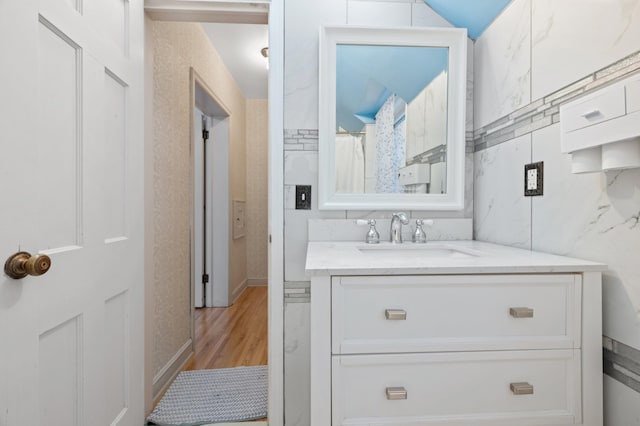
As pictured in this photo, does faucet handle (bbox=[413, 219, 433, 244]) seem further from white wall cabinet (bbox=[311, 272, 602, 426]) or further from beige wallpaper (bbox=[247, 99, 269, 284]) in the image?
beige wallpaper (bbox=[247, 99, 269, 284])

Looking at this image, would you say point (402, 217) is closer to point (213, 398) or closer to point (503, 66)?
point (503, 66)

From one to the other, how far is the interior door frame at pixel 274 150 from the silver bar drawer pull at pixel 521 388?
925 millimetres

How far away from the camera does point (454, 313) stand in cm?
95

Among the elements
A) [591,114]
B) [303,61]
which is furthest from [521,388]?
[303,61]

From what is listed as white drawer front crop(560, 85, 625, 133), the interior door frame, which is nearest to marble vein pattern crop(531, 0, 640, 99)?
white drawer front crop(560, 85, 625, 133)

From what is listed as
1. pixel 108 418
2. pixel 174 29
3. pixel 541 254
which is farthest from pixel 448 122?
pixel 108 418

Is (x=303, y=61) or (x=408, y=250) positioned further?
(x=303, y=61)

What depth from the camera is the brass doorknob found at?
78 cm

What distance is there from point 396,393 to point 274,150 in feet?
3.54

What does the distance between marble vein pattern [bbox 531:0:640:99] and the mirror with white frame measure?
0.39m

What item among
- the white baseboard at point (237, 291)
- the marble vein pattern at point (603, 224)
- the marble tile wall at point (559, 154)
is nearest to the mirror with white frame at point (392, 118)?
the marble tile wall at point (559, 154)

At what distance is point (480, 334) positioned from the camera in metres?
0.95

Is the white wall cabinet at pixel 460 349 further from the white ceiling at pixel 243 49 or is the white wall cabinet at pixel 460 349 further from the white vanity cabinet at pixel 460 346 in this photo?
the white ceiling at pixel 243 49

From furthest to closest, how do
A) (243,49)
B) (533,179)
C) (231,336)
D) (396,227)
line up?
(243,49), (231,336), (396,227), (533,179)
